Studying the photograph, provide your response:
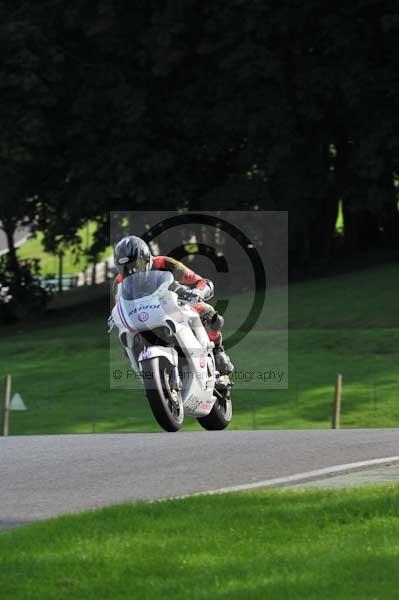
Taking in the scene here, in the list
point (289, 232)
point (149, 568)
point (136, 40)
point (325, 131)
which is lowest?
point (149, 568)

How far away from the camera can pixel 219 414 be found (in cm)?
1584

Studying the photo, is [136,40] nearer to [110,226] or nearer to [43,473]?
[110,226]

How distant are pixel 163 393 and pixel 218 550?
4.22 metres

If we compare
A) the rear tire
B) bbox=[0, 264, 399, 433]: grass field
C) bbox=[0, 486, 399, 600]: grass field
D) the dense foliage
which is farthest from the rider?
the dense foliage

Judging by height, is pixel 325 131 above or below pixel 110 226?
above

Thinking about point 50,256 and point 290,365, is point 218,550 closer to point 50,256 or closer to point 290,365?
point 290,365

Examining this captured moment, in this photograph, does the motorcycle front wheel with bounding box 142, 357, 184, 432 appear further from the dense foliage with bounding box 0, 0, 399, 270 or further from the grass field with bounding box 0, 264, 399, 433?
the dense foliage with bounding box 0, 0, 399, 270

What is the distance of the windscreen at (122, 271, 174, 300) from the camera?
1360 cm

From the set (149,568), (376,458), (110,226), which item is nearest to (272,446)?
(376,458)

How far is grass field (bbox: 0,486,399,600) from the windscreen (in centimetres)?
280

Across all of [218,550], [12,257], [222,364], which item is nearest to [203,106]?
[12,257]

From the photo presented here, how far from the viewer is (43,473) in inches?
570

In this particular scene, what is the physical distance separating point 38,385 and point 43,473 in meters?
26.7

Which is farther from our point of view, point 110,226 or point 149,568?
point 110,226
